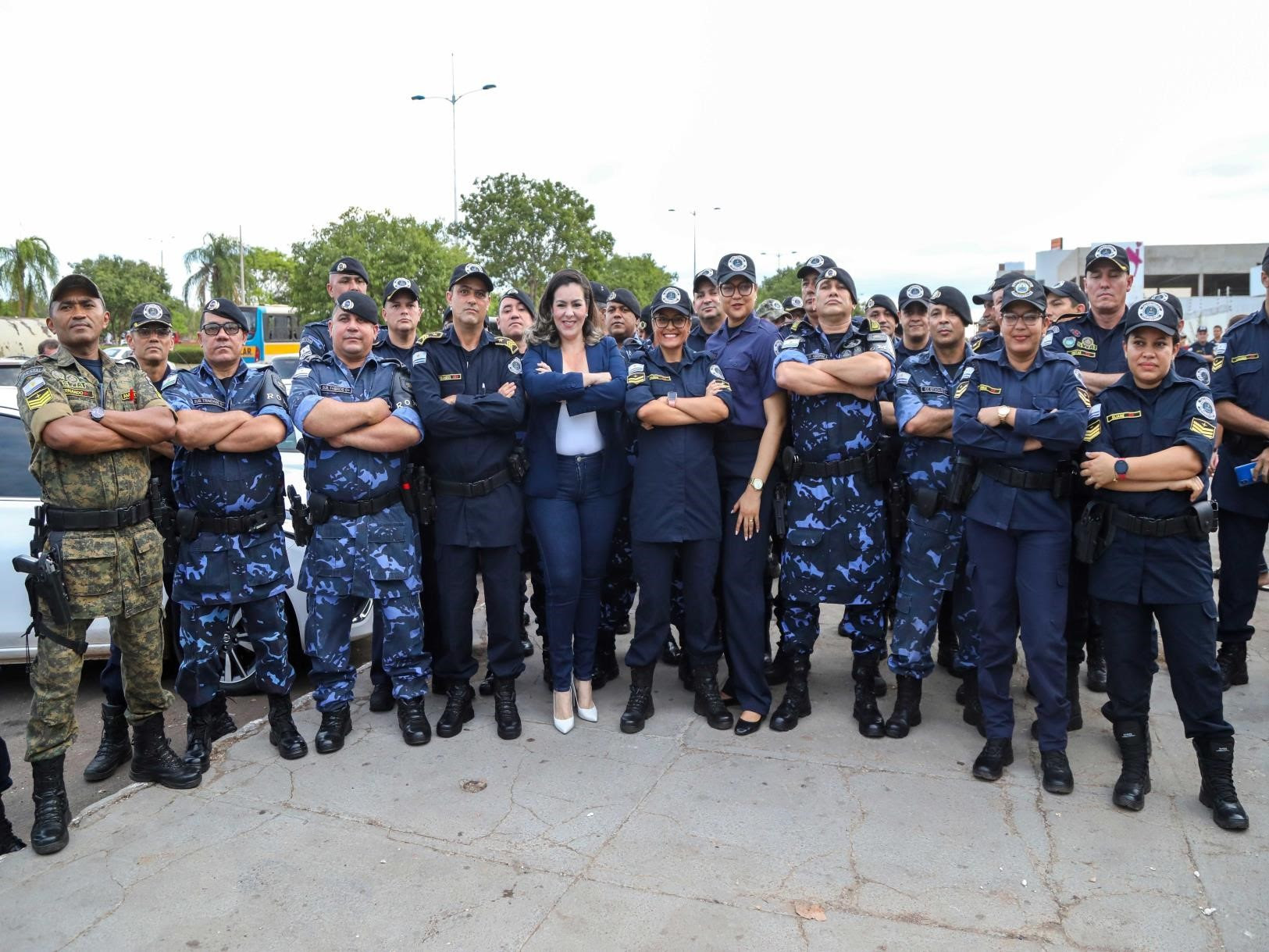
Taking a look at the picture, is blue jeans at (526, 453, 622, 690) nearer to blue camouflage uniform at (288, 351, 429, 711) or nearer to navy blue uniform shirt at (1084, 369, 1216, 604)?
blue camouflage uniform at (288, 351, 429, 711)

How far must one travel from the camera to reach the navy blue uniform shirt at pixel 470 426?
13.5 feet

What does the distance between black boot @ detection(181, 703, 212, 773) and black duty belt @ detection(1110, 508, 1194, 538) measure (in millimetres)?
3959

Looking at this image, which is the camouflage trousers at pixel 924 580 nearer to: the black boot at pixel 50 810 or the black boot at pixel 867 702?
the black boot at pixel 867 702

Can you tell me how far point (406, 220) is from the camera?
27.5 m

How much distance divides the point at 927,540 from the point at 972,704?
0.83 m

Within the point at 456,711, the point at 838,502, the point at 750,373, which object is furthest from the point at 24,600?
the point at 838,502

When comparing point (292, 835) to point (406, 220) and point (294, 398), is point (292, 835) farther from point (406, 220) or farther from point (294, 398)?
point (406, 220)

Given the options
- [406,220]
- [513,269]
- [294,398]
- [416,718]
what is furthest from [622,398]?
[513,269]

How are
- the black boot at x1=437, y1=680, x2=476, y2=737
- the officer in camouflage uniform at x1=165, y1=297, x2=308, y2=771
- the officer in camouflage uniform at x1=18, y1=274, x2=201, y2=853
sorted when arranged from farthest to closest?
1. the black boot at x1=437, y1=680, x2=476, y2=737
2. the officer in camouflage uniform at x1=165, y1=297, x2=308, y2=771
3. the officer in camouflage uniform at x1=18, y1=274, x2=201, y2=853

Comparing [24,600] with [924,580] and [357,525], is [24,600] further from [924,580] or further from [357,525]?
[924,580]

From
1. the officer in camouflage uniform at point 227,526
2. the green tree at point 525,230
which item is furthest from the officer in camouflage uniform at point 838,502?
the green tree at point 525,230

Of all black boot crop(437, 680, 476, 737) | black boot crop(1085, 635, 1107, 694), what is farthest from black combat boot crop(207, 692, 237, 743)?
black boot crop(1085, 635, 1107, 694)

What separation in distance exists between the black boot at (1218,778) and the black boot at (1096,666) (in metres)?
1.25

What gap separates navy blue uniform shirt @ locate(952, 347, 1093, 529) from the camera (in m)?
3.58
